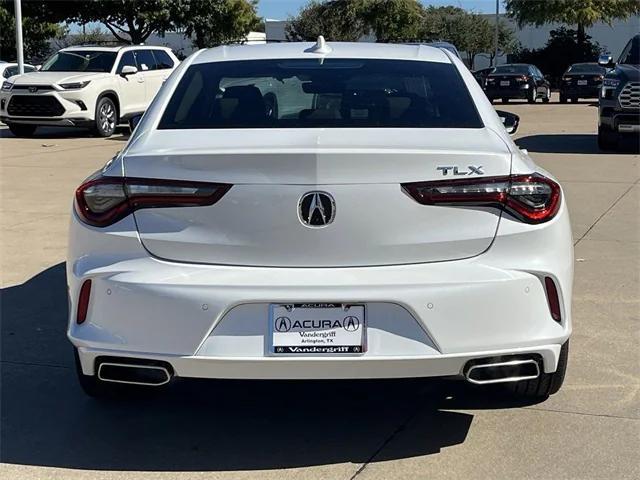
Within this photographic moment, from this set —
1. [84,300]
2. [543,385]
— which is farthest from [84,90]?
[543,385]

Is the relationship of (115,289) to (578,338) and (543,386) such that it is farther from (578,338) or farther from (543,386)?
(578,338)

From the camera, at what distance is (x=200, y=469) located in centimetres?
371

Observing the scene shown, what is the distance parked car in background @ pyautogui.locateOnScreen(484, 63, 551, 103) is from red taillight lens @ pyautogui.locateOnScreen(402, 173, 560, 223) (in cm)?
2640

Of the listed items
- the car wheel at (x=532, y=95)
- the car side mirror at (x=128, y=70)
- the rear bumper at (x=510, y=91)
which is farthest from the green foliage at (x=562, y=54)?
the car side mirror at (x=128, y=70)

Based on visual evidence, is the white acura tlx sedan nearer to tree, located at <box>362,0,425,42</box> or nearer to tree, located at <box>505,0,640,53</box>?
tree, located at <box>505,0,640,53</box>

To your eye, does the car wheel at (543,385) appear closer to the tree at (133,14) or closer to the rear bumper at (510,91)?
the rear bumper at (510,91)

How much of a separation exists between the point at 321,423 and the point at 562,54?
48.1m

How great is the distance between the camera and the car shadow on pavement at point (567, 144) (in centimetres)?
1510

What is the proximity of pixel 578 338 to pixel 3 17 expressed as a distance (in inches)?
1860

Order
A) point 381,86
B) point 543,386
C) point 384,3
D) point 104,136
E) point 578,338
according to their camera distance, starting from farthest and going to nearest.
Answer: point 384,3 → point 104,136 → point 578,338 → point 381,86 → point 543,386

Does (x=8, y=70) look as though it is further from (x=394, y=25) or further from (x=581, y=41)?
(x=581, y=41)

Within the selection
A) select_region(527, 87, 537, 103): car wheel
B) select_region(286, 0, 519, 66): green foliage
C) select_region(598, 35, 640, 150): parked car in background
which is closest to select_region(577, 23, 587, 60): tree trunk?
select_region(286, 0, 519, 66): green foliage

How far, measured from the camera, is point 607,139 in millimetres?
14719

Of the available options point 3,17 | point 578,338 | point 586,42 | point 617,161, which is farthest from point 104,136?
point 586,42
